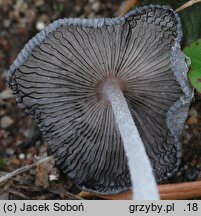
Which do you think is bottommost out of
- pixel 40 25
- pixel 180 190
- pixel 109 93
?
pixel 180 190

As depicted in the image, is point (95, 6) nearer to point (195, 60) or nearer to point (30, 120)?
point (30, 120)

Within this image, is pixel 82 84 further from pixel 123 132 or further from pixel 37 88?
pixel 123 132

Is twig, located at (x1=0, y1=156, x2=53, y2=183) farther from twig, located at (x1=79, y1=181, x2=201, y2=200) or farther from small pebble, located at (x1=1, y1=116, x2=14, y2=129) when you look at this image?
twig, located at (x1=79, y1=181, x2=201, y2=200)

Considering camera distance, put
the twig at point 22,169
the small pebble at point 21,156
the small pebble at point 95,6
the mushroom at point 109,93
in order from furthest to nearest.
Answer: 1. the small pebble at point 95,6
2. the small pebble at point 21,156
3. the twig at point 22,169
4. the mushroom at point 109,93

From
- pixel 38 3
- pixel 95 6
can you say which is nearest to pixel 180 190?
pixel 95 6

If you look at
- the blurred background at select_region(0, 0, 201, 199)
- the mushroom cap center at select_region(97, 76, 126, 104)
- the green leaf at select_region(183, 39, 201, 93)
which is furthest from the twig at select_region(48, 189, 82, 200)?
the green leaf at select_region(183, 39, 201, 93)

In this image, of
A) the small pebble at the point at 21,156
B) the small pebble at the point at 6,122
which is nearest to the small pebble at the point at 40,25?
the small pebble at the point at 6,122

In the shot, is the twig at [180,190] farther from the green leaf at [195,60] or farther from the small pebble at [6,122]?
the small pebble at [6,122]
